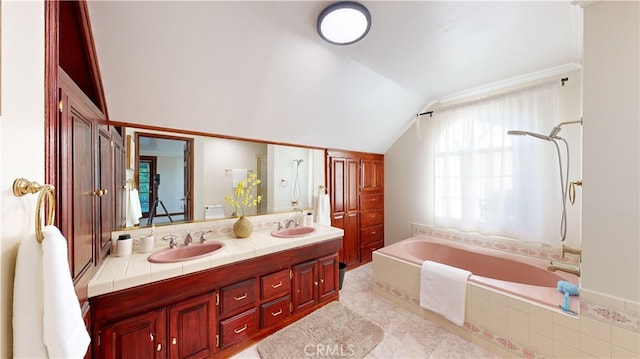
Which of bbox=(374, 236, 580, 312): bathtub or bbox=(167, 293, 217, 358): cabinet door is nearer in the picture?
bbox=(167, 293, 217, 358): cabinet door

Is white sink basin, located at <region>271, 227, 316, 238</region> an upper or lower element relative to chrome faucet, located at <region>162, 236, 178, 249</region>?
lower

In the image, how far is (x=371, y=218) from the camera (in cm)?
375

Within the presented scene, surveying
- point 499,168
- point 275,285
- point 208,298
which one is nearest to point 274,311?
point 275,285

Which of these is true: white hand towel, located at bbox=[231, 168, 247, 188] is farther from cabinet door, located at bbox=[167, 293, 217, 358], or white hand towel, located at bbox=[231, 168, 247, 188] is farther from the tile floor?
the tile floor

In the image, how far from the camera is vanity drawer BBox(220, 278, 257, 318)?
1710mm

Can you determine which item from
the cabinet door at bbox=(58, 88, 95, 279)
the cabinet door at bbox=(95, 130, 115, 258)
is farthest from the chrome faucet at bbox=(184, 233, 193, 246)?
the cabinet door at bbox=(58, 88, 95, 279)

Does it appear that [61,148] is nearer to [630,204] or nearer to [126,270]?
[126,270]

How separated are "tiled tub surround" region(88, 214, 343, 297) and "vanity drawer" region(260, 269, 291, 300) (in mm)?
226

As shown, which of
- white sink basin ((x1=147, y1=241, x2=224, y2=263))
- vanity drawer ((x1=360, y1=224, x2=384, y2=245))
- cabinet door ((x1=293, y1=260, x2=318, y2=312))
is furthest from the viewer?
vanity drawer ((x1=360, y1=224, x2=384, y2=245))

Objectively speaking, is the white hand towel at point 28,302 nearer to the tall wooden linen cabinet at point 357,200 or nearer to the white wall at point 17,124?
the white wall at point 17,124

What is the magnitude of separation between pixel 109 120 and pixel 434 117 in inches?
141

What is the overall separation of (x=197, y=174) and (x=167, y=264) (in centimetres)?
92

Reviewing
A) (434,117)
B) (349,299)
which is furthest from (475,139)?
(349,299)

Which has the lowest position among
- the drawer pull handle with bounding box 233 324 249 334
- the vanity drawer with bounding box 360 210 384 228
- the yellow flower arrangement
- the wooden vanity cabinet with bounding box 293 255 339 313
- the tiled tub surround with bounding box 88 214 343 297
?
the drawer pull handle with bounding box 233 324 249 334
